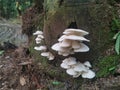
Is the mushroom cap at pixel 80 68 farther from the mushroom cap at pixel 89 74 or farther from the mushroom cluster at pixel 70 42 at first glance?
the mushroom cluster at pixel 70 42

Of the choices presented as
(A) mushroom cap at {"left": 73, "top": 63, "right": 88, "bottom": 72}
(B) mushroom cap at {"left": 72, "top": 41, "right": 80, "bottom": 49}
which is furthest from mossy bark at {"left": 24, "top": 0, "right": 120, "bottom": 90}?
(B) mushroom cap at {"left": 72, "top": 41, "right": 80, "bottom": 49}

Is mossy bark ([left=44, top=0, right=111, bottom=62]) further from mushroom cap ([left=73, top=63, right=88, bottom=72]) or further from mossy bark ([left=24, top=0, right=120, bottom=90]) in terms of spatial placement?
mushroom cap ([left=73, top=63, right=88, bottom=72])

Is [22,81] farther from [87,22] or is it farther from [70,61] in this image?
[87,22]

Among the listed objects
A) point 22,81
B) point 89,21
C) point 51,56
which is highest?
point 89,21

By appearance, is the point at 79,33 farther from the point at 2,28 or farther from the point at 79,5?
the point at 2,28

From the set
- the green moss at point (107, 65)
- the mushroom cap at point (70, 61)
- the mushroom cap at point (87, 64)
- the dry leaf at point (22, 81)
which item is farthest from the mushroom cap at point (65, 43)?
the dry leaf at point (22, 81)

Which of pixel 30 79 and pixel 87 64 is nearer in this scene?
pixel 87 64

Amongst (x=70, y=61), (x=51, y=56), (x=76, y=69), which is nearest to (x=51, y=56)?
(x=51, y=56)

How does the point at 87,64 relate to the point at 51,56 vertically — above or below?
above
